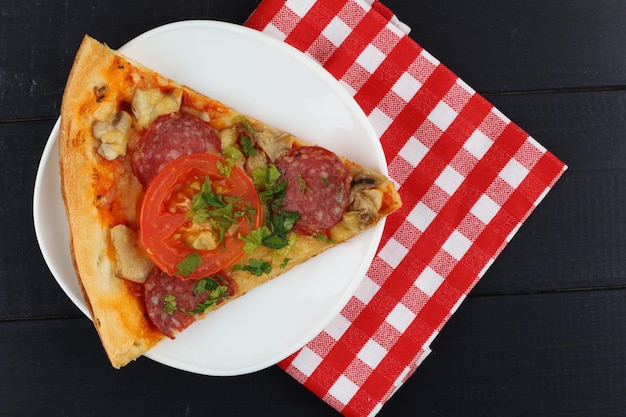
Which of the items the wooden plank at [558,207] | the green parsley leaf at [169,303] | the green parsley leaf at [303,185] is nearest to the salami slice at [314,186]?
the green parsley leaf at [303,185]

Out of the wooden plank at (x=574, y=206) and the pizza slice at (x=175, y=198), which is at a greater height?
the wooden plank at (x=574, y=206)

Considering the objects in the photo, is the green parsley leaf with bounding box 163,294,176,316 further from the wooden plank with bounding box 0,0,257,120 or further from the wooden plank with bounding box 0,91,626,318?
the wooden plank with bounding box 0,0,257,120

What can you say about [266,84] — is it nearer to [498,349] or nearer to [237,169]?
[237,169]

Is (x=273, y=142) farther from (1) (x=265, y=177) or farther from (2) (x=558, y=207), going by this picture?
(2) (x=558, y=207)

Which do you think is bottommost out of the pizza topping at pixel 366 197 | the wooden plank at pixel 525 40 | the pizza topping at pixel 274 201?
the pizza topping at pixel 274 201

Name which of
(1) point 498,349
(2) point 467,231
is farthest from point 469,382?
(2) point 467,231

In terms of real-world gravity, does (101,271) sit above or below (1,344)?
above

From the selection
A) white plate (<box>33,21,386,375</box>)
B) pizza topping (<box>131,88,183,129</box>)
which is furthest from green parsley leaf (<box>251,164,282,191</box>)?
pizza topping (<box>131,88,183,129</box>)

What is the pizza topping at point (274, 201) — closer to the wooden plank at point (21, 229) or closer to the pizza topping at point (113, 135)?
the pizza topping at point (113, 135)

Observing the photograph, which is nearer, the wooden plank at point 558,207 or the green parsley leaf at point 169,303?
the green parsley leaf at point 169,303
